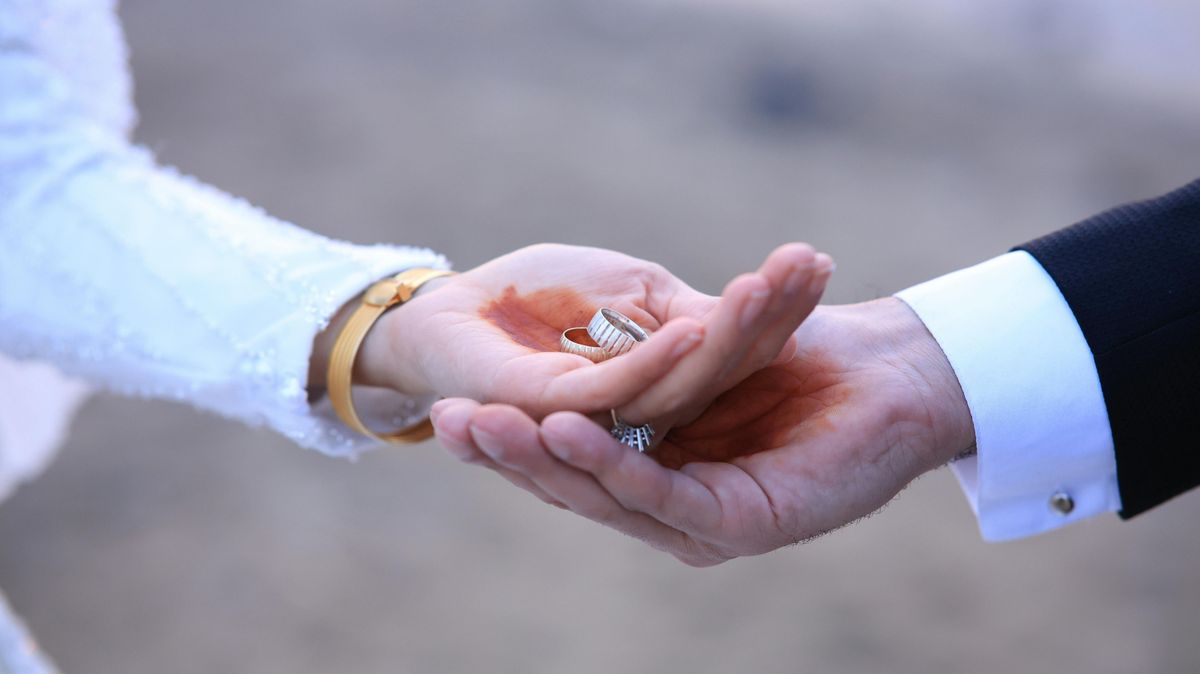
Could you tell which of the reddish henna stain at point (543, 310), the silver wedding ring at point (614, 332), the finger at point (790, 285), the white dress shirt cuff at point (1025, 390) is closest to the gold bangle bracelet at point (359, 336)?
the reddish henna stain at point (543, 310)

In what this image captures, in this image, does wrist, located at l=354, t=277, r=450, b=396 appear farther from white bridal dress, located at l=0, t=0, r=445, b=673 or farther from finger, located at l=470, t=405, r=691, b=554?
finger, located at l=470, t=405, r=691, b=554

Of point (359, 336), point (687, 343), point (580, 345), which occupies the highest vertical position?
point (687, 343)

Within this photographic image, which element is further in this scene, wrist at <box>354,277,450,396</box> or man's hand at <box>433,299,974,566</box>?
wrist at <box>354,277,450,396</box>

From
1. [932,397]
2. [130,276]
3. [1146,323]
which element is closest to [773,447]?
[932,397]

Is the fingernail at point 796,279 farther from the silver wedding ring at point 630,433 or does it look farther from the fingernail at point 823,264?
the silver wedding ring at point 630,433

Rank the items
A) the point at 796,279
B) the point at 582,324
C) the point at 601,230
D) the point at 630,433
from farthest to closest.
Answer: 1. the point at 601,230
2. the point at 582,324
3. the point at 630,433
4. the point at 796,279

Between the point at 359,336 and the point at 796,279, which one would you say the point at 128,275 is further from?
the point at 796,279

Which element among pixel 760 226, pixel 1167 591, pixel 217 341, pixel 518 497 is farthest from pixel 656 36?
pixel 217 341

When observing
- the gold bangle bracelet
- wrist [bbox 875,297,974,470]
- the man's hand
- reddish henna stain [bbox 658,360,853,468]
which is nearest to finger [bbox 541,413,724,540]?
the man's hand
